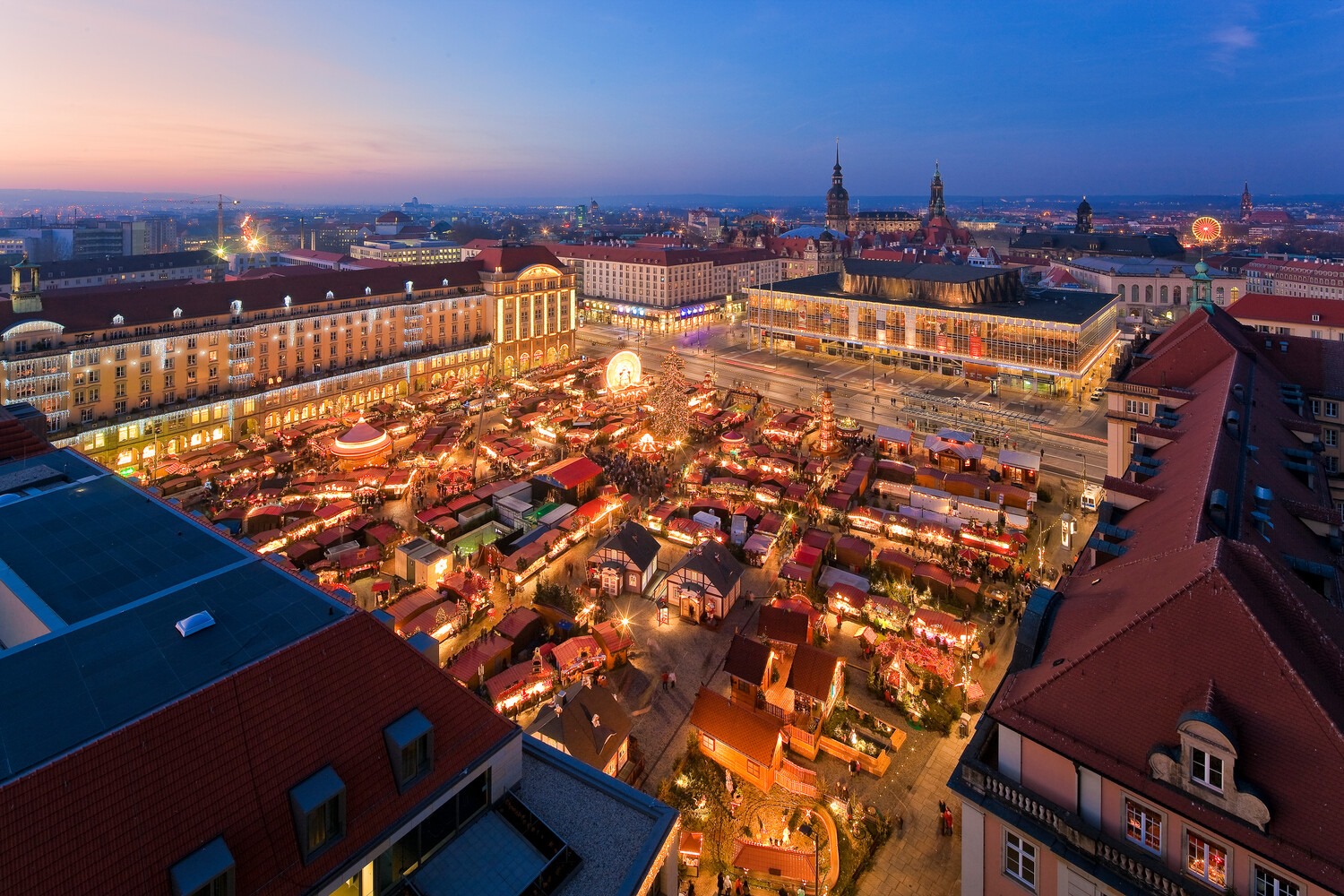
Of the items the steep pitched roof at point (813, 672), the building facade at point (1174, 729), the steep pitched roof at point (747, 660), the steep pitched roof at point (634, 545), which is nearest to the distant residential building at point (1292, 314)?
the building facade at point (1174, 729)

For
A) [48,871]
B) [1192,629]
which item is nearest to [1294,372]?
[1192,629]

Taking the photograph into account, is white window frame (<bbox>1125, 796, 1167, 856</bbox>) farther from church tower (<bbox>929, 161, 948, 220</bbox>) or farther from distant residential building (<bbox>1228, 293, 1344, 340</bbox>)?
church tower (<bbox>929, 161, 948, 220</bbox>)

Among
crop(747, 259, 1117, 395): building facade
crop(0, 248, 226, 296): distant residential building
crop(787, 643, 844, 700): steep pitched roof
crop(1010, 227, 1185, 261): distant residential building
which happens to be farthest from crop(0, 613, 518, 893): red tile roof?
crop(1010, 227, 1185, 261): distant residential building

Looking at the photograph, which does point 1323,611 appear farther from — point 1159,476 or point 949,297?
point 949,297

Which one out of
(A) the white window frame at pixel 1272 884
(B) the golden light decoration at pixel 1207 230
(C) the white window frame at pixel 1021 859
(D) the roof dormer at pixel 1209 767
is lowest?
(C) the white window frame at pixel 1021 859

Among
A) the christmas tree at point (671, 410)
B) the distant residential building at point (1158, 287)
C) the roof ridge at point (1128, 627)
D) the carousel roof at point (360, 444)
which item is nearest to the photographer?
the roof ridge at point (1128, 627)

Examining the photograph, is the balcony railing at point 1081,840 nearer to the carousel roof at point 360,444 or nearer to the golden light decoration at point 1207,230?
the carousel roof at point 360,444

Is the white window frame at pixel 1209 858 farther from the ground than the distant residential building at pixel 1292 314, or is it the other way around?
the distant residential building at pixel 1292 314
